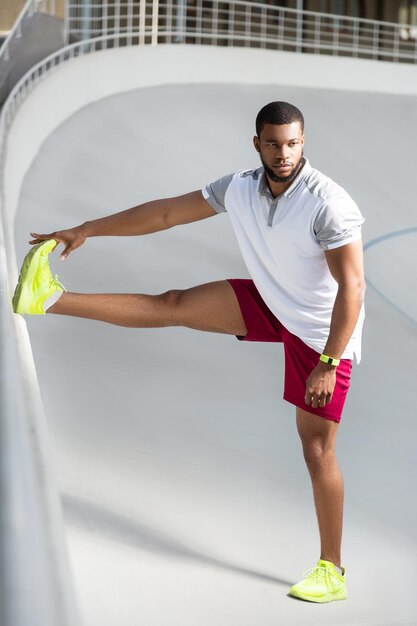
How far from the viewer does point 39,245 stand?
334 centimetres

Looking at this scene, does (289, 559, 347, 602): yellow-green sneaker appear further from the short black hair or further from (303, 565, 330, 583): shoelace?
the short black hair

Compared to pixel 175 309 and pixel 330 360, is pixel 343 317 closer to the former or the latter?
pixel 330 360

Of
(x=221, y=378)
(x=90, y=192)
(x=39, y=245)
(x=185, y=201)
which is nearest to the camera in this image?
(x=39, y=245)

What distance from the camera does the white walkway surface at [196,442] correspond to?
10.6 feet

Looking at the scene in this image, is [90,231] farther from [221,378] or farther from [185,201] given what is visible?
[221,378]

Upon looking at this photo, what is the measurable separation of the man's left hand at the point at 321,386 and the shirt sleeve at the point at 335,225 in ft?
1.12

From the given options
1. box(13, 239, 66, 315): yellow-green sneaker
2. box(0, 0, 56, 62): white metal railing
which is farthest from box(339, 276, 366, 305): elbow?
box(0, 0, 56, 62): white metal railing

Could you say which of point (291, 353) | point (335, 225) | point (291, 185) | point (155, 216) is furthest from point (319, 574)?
Answer: point (155, 216)

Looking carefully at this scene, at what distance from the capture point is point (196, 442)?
4.42 m

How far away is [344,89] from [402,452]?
11.6 m

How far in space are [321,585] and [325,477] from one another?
314 mm

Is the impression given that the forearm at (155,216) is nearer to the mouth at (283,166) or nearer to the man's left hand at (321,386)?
the mouth at (283,166)

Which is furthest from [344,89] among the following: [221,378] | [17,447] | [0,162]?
[17,447]

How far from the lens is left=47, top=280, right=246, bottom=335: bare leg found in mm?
3553
